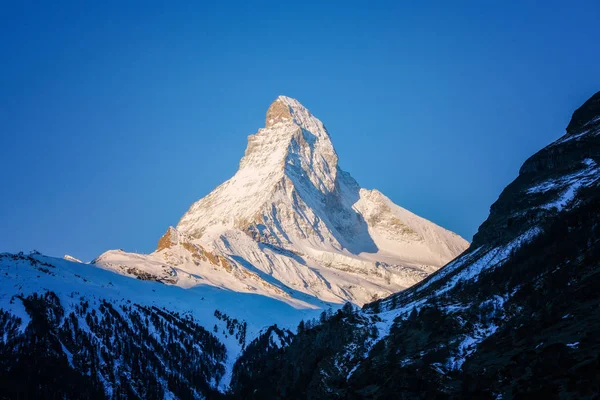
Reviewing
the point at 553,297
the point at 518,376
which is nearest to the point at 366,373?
the point at 553,297

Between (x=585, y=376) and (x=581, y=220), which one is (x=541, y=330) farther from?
(x=581, y=220)

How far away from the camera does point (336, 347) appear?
142 metres

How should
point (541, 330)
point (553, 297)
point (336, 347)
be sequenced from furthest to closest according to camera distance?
point (336, 347), point (553, 297), point (541, 330)

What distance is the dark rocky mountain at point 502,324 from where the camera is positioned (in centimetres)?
8069

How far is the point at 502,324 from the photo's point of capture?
112m

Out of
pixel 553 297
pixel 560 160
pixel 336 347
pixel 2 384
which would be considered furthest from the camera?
pixel 2 384

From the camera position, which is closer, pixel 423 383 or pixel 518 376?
pixel 518 376

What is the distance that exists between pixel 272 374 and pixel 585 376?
10692 cm

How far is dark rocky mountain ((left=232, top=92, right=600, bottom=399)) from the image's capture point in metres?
80.7

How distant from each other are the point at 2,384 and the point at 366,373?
128 m

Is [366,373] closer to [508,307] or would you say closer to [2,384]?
[508,307]

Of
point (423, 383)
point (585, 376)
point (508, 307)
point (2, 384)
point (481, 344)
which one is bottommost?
point (585, 376)

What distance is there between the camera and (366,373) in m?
118

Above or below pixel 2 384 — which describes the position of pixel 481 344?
below
